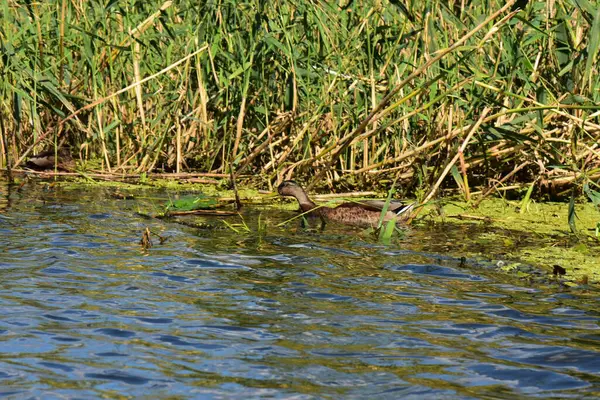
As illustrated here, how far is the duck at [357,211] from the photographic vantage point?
760cm

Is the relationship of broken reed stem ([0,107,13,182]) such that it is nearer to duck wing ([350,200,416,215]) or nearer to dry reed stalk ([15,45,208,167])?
dry reed stalk ([15,45,208,167])

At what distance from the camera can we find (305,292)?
562 centimetres

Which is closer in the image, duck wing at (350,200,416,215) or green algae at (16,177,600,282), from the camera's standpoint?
green algae at (16,177,600,282)

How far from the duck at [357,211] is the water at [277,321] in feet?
1.09

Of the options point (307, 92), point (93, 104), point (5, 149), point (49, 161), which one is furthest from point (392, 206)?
point (5, 149)

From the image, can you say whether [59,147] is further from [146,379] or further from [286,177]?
[146,379]

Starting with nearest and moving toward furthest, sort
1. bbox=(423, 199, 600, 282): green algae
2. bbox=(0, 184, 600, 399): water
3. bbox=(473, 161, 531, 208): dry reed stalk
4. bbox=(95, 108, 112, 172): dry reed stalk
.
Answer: bbox=(0, 184, 600, 399): water
bbox=(423, 199, 600, 282): green algae
bbox=(473, 161, 531, 208): dry reed stalk
bbox=(95, 108, 112, 172): dry reed stalk

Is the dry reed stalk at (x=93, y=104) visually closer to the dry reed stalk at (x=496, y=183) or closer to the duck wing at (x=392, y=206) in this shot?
the duck wing at (x=392, y=206)

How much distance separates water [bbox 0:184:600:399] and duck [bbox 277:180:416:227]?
1.09 feet

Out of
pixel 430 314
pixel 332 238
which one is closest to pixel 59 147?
pixel 332 238

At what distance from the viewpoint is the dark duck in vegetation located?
993 centimetres

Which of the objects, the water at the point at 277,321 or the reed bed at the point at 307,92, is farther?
the reed bed at the point at 307,92

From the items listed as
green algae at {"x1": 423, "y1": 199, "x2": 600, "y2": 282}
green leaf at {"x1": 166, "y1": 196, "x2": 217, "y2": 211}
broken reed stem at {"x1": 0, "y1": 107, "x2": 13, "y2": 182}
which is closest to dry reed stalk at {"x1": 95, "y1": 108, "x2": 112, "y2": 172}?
broken reed stem at {"x1": 0, "y1": 107, "x2": 13, "y2": 182}

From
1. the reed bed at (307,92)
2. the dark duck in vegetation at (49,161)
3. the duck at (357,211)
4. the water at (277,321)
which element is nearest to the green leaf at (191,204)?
the duck at (357,211)
